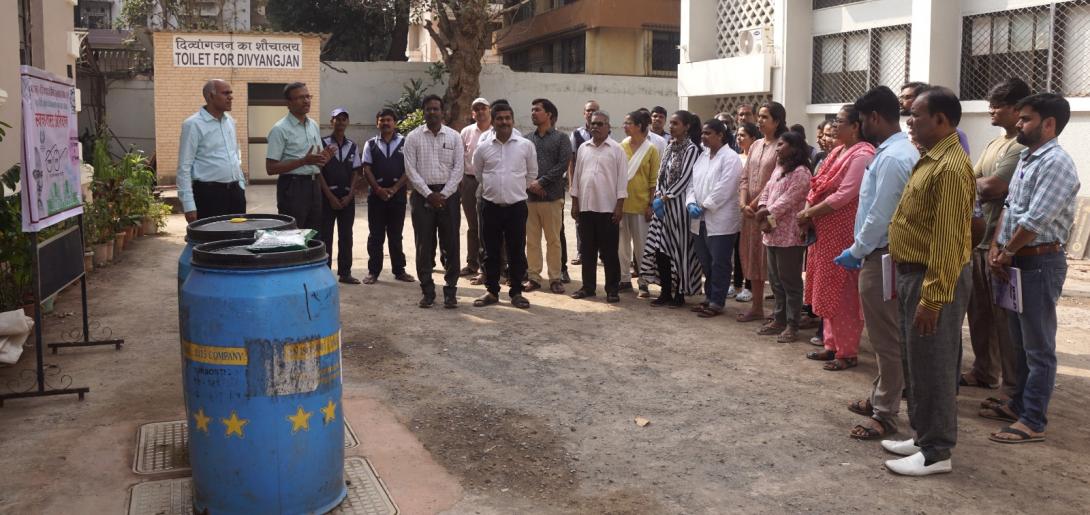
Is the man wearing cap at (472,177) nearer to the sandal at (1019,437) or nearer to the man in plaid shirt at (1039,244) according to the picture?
the man in plaid shirt at (1039,244)

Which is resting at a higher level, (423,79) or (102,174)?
(423,79)

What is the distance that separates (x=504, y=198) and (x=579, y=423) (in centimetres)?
342

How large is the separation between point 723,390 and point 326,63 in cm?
1939

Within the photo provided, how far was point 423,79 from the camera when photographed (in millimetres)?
24062

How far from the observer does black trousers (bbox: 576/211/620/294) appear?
8.55m

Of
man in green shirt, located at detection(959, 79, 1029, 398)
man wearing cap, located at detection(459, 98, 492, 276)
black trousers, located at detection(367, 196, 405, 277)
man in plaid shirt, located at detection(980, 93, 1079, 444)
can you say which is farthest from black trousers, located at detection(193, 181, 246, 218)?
man in plaid shirt, located at detection(980, 93, 1079, 444)

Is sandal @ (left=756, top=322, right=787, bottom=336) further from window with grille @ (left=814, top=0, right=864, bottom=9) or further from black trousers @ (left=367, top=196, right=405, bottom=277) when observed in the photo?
window with grille @ (left=814, top=0, right=864, bottom=9)

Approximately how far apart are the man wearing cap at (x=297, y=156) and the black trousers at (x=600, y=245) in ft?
7.98

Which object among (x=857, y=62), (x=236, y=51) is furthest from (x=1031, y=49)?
(x=236, y=51)

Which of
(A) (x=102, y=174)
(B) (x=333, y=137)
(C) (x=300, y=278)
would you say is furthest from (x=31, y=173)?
(A) (x=102, y=174)

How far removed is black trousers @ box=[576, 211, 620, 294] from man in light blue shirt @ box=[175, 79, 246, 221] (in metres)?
3.11

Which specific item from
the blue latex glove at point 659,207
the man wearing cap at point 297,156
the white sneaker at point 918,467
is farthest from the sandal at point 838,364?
the man wearing cap at point 297,156

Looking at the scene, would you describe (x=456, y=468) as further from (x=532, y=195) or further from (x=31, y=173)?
(x=532, y=195)

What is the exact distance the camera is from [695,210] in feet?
25.7
